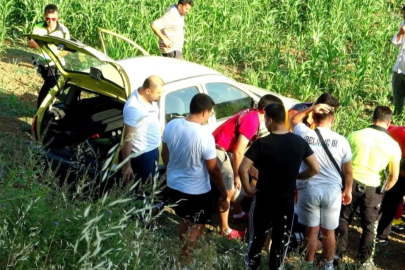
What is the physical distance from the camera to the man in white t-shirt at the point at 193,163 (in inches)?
249

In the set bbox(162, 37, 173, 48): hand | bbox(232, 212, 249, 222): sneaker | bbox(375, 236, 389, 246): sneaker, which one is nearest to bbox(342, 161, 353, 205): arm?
bbox(375, 236, 389, 246): sneaker

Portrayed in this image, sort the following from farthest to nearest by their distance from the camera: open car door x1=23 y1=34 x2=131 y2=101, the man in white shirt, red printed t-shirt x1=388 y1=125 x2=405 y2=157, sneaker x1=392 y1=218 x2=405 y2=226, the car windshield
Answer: the man in white shirt
sneaker x1=392 y1=218 x2=405 y2=226
the car windshield
red printed t-shirt x1=388 y1=125 x2=405 y2=157
open car door x1=23 y1=34 x2=131 y2=101

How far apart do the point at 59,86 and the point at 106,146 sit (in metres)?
0.93

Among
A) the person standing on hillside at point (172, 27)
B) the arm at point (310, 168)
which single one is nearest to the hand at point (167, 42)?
the person standing on hillside at point (172, 27)

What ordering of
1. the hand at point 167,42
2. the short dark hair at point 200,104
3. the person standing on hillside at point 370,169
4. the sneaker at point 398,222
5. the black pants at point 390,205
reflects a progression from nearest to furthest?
1. the short dark hair at point 200,104
2. the person standing on hillside at point 370,169
3. the black pants at point 390,205
4. the sneaker at point 398,222
5. the hand at point 167,42

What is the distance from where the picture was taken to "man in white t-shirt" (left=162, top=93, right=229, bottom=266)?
632cm

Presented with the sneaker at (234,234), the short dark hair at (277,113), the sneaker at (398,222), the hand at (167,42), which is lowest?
Answer: the sneaker at (398,222)

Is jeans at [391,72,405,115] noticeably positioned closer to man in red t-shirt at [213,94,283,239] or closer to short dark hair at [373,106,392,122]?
short dark hair at [373,106,392,122]

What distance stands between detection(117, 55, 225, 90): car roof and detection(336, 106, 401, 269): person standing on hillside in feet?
7.03

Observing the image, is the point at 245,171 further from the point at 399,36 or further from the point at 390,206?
the point at 399,36

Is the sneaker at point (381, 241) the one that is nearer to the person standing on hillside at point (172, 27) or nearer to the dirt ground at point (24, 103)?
the dirt ground at point (24, 103)

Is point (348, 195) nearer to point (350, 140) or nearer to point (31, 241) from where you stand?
point (350, 140)

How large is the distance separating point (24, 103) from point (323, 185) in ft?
20.1

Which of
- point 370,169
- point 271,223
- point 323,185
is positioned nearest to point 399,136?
point 370,169
